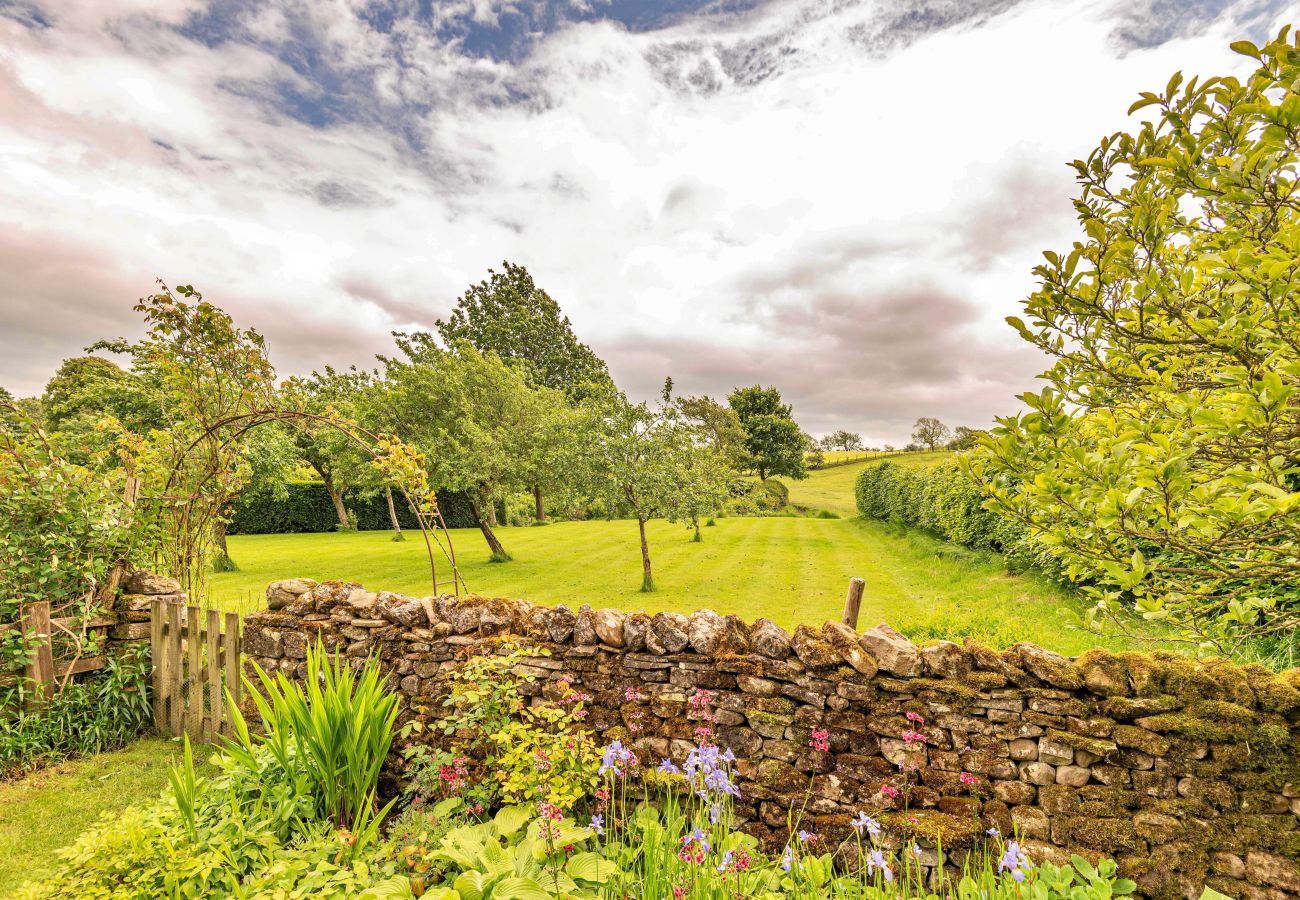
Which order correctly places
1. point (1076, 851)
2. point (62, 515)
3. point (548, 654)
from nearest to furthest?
point (1076, 851) → point (548, 654) → point (62, 515)

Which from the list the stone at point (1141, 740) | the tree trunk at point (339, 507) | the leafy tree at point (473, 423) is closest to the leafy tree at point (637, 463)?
the leafy tree at point (473, 423)

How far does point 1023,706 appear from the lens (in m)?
3.14

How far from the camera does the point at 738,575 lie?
48.2 ft

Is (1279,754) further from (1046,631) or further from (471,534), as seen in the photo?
(471,534)

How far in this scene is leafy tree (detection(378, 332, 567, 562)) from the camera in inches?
616

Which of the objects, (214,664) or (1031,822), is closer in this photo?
(1031,822)

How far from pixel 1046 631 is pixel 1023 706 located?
17.2 ft

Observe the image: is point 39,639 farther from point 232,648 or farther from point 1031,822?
point 1031,822

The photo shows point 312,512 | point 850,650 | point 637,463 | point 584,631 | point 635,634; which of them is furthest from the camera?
point 312,512

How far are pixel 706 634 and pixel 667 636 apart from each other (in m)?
0.30

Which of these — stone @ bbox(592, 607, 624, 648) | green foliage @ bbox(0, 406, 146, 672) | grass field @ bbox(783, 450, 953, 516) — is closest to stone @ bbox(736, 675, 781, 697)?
stone @ bbox(592, 607, 624, 648)

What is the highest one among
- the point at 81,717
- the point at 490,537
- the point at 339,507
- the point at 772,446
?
the point at 772,446

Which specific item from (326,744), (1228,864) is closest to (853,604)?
(1228,864)

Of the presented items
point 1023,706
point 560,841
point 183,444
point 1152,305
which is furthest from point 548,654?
point 183,444
